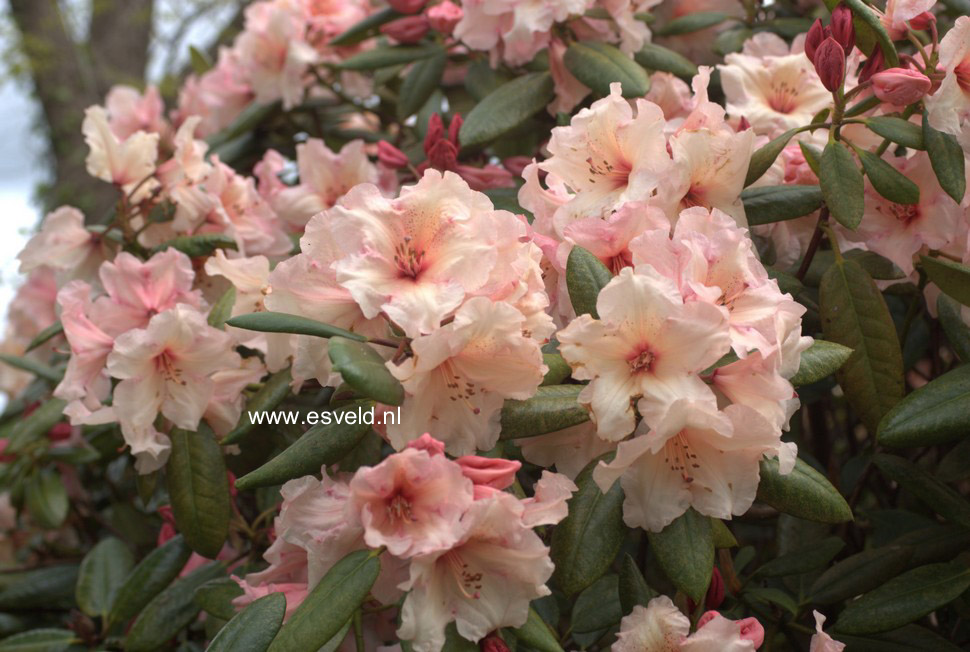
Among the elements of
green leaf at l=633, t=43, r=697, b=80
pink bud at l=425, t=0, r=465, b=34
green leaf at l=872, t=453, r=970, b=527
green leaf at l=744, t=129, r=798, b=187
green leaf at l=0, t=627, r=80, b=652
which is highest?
green leaf at l=744, t=129, r=798, b=187

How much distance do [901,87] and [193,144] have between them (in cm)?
95

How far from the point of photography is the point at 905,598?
1.06 m

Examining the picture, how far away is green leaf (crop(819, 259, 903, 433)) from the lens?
1.07 meters

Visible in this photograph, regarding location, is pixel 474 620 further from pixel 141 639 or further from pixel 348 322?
pixel 141 639

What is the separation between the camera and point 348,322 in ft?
3.07

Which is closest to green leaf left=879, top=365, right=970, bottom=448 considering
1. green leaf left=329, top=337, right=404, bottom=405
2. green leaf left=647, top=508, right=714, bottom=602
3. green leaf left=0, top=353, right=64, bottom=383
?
green leaf left=647, top=508, right=714, bottom=602

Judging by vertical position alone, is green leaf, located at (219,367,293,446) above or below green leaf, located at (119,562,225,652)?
above

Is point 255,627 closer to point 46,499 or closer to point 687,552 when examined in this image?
point 687,552

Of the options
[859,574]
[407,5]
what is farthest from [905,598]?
[407,5]

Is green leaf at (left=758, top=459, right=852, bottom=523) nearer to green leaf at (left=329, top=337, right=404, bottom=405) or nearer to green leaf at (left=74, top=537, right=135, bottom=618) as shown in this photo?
green leaf at (left=329, top=337, right=404, bottom=405)

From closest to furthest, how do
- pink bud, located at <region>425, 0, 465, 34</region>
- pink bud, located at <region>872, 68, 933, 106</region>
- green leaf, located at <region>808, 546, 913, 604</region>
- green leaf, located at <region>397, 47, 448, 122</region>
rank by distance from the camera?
pink bud, located at <region>872, 68, 933, 106</region>
green leaf, located at <region>808, 546, 913, 604</region>
pink bud, located at <region>425, 0, 465, 34</region>
green leaf, located at <region>397, 47, 448, 122</region>

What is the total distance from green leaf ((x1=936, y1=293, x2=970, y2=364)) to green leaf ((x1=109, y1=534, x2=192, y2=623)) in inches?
39.0

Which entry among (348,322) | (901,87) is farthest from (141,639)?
(901,87)

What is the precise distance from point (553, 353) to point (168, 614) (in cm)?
66
